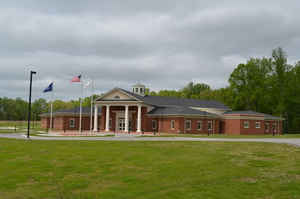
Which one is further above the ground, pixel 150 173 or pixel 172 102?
pixel 172 102

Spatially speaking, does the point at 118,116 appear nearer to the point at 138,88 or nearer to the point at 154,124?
the point at 154,124

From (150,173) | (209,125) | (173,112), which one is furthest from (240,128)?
(150,173)

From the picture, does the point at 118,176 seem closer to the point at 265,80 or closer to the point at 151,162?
the point at 151,162

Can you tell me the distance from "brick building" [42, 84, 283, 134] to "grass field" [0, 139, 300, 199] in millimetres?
32325

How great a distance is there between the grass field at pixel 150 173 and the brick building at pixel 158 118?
32.3 meters

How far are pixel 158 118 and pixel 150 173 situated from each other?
4243cm

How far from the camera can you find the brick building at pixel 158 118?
56688mm

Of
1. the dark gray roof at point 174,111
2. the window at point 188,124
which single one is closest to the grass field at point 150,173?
the window at point 188,124

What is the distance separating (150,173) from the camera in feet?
54.2

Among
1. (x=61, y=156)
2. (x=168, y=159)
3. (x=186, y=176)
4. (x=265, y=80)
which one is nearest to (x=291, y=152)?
(x=168, y=159)

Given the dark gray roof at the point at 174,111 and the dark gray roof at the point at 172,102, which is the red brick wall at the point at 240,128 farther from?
the dark gray roof at the point at 172,102

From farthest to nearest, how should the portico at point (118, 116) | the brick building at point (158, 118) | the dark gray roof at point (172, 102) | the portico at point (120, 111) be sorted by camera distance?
1. the dark gray roof at point (172, 102)
2. the portico at point (118, 116)
3. the portico at point (120, 111)
4. the brick building at point (158, 118)

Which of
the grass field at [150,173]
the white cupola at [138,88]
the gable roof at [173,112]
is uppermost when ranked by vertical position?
the white cupola at [138,88]

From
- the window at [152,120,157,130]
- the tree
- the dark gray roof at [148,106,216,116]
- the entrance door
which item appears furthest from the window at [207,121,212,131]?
the tree
